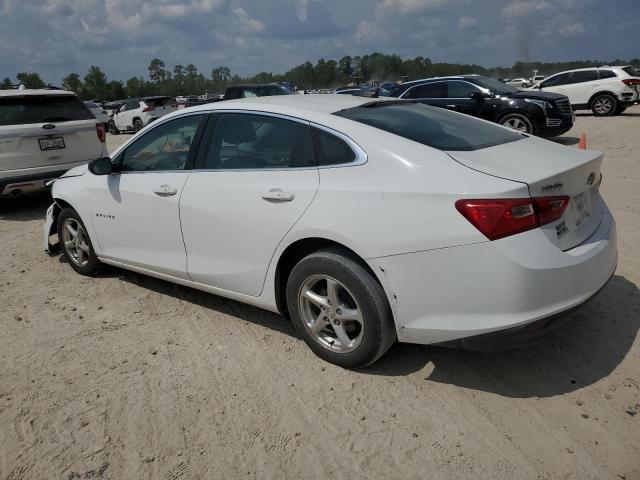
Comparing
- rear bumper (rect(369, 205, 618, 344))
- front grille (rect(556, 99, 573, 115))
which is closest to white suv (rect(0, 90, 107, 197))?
rear bumper (rect(369, 205, 618, 344))

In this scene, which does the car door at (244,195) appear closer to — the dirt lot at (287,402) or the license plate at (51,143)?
the dirt lot at (287,402)

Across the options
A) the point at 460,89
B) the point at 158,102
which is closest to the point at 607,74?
the point at 460,89

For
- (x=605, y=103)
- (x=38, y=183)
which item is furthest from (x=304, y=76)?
(x=38, y=183)

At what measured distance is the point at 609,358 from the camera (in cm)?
324

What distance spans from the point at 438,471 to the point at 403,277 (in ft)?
3.06

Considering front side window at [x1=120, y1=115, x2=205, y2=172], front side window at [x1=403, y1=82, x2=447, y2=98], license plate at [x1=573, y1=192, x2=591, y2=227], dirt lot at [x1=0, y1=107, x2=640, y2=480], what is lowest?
dirt lot at [x1=0, y1=107, x2=640, y2=480]

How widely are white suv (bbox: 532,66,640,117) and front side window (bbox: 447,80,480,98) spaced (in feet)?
25.0

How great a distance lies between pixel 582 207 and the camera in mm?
3031

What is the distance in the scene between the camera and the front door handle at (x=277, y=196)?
3218 mm

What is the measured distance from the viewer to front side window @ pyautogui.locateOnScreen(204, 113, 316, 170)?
3.34 meters

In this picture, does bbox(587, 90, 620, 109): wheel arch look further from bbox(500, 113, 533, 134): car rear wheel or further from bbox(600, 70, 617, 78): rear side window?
bbox(500, 113, 533, 134): car rear wheel

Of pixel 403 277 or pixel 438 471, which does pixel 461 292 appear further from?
pixel 438 471

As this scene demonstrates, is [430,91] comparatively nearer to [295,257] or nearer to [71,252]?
[71,252]

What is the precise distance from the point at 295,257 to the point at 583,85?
18.1m
